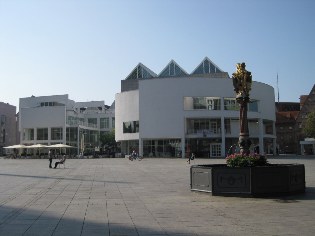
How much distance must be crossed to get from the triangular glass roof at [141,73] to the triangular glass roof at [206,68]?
11.5 metres

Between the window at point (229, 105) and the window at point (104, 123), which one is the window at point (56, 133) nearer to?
the window at point (104, 123)

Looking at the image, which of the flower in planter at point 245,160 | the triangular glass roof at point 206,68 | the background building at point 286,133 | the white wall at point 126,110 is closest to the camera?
the flower in planter at point 245,160

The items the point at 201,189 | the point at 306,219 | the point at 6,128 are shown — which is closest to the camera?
the point at 306,219

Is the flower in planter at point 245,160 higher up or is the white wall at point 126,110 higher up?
the white wall at point 126,110

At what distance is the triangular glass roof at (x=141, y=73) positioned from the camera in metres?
98.9

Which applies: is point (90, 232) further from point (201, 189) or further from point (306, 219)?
point (201, 189)

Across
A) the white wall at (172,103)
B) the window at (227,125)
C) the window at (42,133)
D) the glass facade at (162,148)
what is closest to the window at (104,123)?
the window at (42,133)

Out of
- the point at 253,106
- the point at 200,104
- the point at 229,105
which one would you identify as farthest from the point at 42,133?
the point at 253,106

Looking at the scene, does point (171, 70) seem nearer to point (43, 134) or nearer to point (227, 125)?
point (227, 125)

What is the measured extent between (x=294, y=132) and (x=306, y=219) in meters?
101

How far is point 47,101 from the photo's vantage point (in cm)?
10756

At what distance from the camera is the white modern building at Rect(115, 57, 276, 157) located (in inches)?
2682

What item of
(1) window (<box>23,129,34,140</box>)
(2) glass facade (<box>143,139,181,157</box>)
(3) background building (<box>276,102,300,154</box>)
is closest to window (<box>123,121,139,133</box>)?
(2) glass facade (<box>143,139,181,157</box>)

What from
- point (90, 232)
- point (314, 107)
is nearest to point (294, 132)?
point (314, 107)
